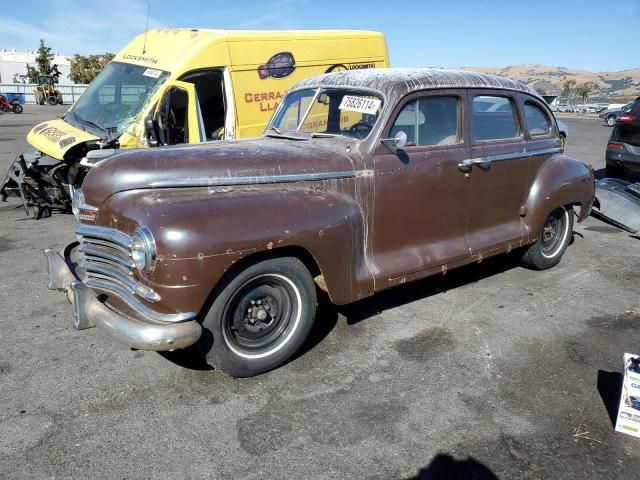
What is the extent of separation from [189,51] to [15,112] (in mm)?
30140

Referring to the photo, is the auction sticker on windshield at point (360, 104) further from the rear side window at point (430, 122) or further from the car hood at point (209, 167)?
the car hood at point (209, 167)

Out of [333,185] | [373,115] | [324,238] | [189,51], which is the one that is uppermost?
[189,51]

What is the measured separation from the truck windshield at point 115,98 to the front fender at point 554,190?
4.85m

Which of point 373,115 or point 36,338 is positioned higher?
point 373,115

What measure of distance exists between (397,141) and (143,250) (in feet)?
6.60

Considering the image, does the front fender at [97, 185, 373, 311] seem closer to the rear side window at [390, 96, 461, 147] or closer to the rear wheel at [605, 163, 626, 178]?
the rear side window at [390, 96, 461, 147]

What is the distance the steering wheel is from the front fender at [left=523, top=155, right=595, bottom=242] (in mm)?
2036

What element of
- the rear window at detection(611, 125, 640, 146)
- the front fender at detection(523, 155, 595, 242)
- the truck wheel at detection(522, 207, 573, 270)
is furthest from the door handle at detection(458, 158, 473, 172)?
the rear window at detection(611, 125, 640, 146)

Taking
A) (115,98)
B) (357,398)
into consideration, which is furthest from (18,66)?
(357,398)

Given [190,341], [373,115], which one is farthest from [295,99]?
[190,341]

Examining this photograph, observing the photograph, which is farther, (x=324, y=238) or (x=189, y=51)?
(x=189, y=51)

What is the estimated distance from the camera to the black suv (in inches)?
360

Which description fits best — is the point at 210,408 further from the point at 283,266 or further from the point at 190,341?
Result: the point at 283,266

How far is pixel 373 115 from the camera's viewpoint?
4031 millimetres
